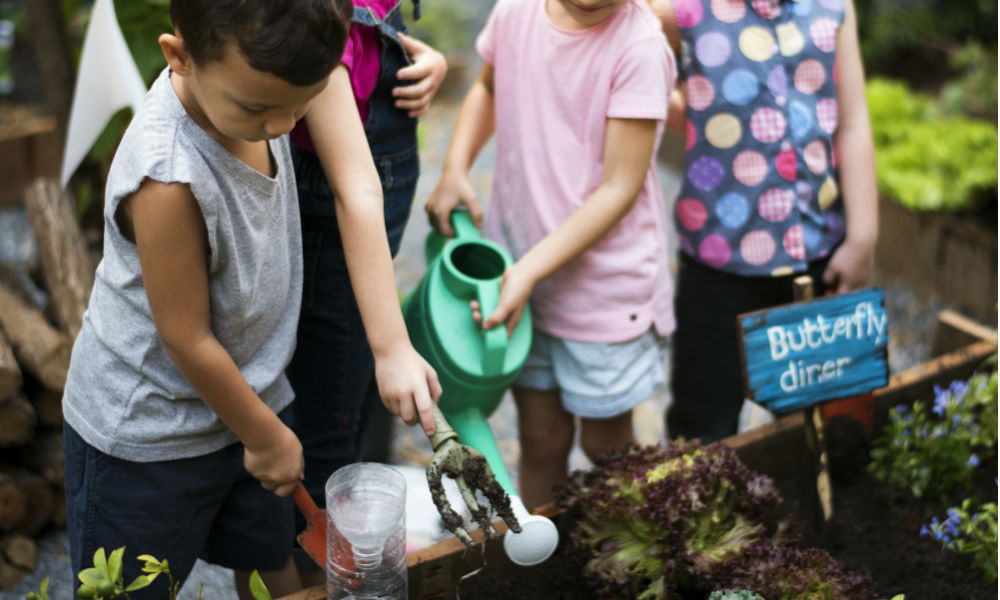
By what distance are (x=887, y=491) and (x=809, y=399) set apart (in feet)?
1.16

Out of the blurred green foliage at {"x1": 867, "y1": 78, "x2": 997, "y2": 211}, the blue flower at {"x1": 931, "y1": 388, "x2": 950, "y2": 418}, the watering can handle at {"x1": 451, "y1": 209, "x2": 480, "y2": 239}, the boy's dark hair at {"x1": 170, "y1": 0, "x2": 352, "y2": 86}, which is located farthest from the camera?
the blurred green foliage at {"x1": 867, "y1": 78, "x2": 997, "y2": 211}

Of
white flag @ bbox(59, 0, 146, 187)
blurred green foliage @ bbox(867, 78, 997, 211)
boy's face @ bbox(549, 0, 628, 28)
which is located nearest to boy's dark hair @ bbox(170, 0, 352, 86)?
boy's face @ bbox(549, 0, 628, 28)

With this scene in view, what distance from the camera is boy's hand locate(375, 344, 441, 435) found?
1.27 meters

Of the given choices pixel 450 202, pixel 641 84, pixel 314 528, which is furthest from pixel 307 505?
pixel 641 84

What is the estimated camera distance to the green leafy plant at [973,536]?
5.40ft

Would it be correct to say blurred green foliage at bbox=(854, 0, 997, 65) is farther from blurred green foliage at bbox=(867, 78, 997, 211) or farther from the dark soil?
the dark soil

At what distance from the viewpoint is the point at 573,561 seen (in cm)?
161

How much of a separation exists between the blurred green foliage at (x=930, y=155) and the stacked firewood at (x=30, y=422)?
3.01m

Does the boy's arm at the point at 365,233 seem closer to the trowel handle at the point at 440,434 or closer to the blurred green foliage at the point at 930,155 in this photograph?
the trowel handle at the point at 440,434

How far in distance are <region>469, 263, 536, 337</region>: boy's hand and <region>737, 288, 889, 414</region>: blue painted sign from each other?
392 mm

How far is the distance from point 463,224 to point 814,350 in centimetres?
70

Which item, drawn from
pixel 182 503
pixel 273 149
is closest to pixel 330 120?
pixel 273 149

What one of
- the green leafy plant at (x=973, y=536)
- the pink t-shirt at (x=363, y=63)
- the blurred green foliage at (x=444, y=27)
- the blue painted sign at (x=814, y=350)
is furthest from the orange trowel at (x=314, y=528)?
the blurred green foliage at (x=444, y=27)

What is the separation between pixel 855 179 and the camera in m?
1.92
